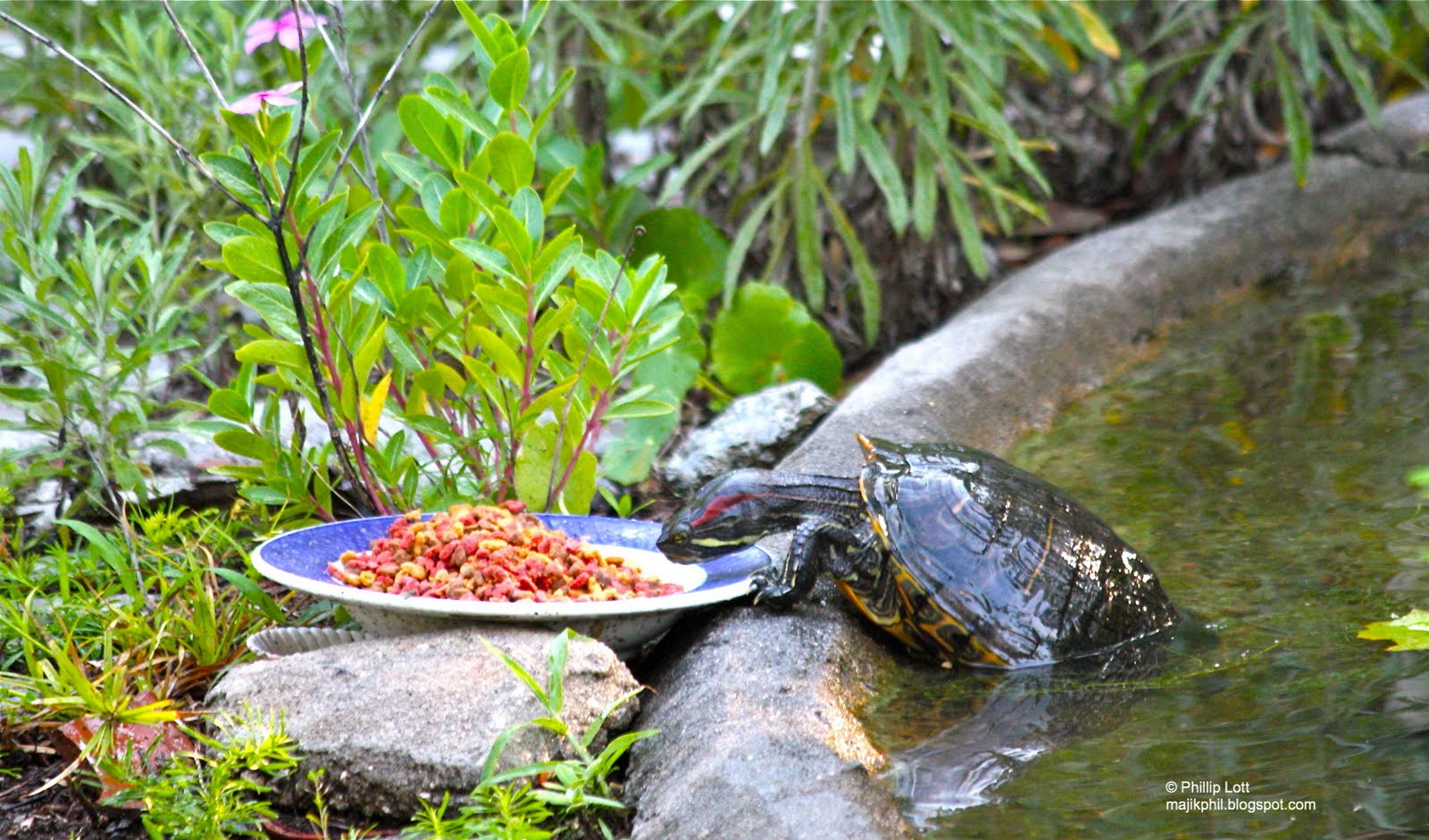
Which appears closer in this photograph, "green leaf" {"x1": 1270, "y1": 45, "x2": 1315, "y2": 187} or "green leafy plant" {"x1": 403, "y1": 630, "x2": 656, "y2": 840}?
"green leafy plant" {"x1": 403, "y1": 630, "x2": 656, "y2": 840}

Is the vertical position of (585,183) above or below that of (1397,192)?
above

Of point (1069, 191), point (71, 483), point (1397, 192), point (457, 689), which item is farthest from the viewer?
point (1069, 191)

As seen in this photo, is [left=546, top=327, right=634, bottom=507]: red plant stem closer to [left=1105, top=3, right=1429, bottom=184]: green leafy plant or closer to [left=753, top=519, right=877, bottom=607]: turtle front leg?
[left=753, top=519, right=877, bottom=607]: turtle front leg

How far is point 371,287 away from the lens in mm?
2354

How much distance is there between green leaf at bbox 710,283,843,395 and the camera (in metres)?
3.63

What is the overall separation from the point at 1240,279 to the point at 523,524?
9.57 feet

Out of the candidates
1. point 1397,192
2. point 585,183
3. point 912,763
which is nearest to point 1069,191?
point 1397,192

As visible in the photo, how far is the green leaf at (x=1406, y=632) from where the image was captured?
1902mm

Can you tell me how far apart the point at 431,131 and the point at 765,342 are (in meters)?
1.51

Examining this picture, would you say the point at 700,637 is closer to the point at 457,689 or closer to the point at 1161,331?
the point at 457,689

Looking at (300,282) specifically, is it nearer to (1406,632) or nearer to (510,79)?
(510,79)

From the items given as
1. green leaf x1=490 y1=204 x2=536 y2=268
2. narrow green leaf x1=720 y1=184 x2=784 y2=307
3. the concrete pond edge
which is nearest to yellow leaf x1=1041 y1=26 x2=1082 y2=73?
the concrete pond edge

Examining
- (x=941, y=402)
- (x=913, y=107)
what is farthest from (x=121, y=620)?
(x=913, y=107)

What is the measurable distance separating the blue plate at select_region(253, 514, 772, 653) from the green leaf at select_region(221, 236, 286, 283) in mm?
444
